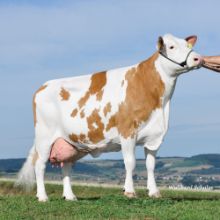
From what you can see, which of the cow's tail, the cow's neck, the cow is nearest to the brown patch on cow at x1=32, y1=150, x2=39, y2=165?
the cow

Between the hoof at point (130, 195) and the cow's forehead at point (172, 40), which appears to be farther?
the cow's forehead at point (172, 40)

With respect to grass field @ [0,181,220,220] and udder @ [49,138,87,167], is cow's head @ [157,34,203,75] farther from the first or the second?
udder @ [49,138,87,167]

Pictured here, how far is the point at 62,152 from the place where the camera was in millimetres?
16516

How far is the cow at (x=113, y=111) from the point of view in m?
15.3

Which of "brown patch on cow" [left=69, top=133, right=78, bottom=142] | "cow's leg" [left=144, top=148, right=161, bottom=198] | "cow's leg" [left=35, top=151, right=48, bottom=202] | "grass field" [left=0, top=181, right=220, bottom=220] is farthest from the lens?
"cow's leg" [left=35, top=151, right=48, bottom=202]

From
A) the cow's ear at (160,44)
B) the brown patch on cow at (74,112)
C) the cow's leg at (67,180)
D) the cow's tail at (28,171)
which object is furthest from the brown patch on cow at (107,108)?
the cow's tail at (28,171)

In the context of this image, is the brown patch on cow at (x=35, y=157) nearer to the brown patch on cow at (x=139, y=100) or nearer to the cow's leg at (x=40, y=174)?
the cow's leg at (x=40, y=174)

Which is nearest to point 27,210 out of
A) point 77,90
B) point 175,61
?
point 77,90

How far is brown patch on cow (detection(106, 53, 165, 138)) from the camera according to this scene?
15.2 m

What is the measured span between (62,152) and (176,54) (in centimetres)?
351

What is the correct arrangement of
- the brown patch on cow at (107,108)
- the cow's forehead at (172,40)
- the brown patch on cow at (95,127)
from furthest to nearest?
the brown patch on cow at (95,127), the brown patch on cow at (107,108), the cow's forehead at (172,40)

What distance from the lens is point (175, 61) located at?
15297 millimetres

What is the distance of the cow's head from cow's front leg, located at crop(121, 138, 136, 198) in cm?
179

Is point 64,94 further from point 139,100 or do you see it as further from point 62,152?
point 139,100
